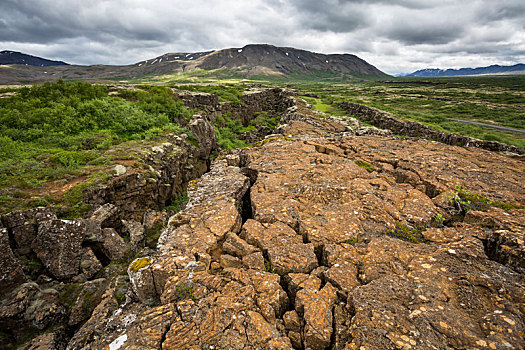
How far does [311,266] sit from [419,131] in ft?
69.0

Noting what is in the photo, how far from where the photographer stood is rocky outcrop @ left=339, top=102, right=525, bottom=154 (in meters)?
12.0

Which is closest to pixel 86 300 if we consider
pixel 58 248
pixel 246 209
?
pixel 58 248

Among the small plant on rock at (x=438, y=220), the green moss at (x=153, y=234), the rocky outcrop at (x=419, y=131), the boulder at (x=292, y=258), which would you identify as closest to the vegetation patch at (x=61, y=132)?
the green moss at (x=153, y=234)

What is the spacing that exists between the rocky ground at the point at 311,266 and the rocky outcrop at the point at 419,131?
5.12m

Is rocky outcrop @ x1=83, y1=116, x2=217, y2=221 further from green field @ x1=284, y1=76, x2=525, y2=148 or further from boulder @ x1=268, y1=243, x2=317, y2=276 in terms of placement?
green field @ x1=284, y1=76, x2=525, y2=148

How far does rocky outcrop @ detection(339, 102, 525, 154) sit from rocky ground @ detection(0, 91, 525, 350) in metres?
5.12

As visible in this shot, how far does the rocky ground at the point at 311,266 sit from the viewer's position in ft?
10.5

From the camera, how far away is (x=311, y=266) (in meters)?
4.34

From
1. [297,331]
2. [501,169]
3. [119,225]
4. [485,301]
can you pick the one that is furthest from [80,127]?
[501,169]

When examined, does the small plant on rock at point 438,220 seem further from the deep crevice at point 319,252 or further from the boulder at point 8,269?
the boulder at point 8,269

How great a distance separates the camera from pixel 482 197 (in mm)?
5898

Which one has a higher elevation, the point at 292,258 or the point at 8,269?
the point at 292,258

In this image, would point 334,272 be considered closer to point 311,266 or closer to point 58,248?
point 311,266

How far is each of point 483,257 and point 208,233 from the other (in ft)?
18.5
